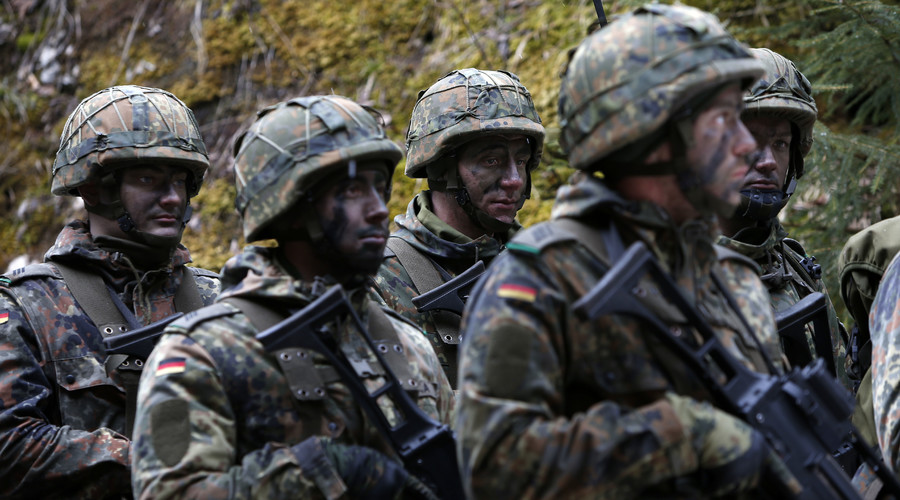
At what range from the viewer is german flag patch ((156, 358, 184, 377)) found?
10.7 feet

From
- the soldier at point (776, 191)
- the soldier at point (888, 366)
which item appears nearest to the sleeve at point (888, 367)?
the soldier at point (888, 366)

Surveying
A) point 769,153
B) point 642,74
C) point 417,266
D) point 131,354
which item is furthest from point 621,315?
point 769,153

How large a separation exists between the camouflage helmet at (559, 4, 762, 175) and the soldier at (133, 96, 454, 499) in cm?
86

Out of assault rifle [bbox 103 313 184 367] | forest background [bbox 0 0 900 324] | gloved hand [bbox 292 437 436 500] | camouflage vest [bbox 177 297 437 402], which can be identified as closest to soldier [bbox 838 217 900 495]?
forest background [bbox 0 0 900 324]

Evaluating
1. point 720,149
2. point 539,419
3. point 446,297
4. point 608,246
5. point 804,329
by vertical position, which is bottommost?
point 804,329

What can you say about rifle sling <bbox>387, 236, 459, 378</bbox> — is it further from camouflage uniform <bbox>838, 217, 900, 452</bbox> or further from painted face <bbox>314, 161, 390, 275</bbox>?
camouflage uniform <bbox>838, 217, 900, 452</bbox>

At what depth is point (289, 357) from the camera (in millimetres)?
3379

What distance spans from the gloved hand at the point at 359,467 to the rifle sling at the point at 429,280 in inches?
83.2

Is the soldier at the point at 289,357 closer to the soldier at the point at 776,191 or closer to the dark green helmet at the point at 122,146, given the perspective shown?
the dark green helmet at the point at 122,146

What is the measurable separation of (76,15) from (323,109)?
28.6 feet

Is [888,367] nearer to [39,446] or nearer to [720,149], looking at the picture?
[720,149]

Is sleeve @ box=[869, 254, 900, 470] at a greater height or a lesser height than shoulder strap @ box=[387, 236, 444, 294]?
lesser

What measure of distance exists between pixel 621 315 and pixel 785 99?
312 centimetres

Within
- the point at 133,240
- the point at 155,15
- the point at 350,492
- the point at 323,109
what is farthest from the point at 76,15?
the point at 350,492
